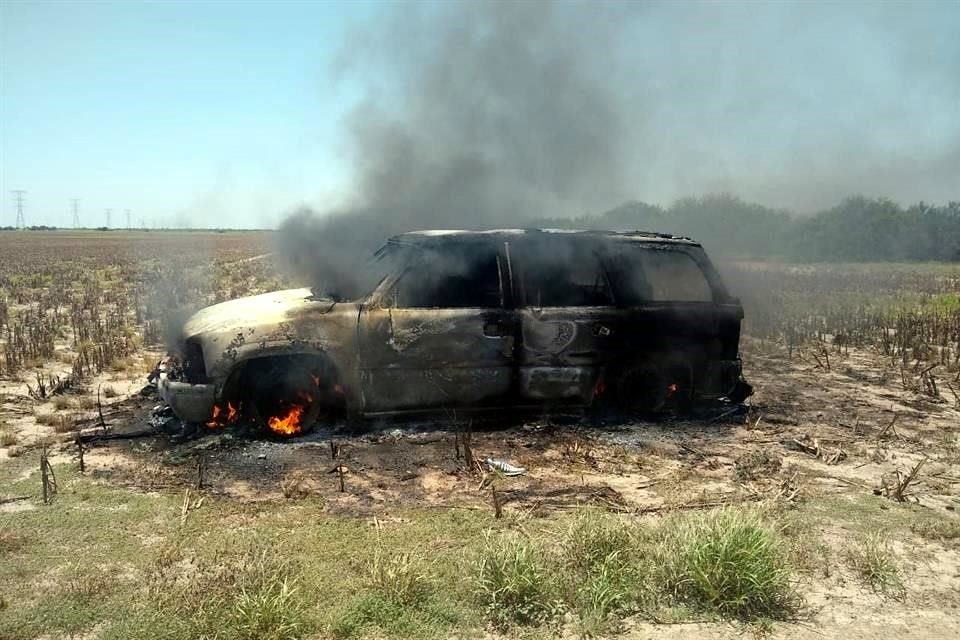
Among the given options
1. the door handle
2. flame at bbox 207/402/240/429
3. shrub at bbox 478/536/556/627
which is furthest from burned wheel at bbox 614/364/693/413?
flame at bbox 207/402/240/429

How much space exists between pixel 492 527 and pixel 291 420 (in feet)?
7.59

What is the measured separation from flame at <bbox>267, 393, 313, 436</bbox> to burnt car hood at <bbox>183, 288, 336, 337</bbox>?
727 mm

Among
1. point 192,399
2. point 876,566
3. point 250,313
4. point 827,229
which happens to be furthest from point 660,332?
point 827,229

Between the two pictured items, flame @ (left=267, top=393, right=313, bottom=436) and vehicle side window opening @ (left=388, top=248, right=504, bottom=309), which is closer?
flame @ (left=267, top=393, right=313, bottom=436)

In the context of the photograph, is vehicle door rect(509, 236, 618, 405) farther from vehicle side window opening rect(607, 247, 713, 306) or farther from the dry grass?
the dry grass

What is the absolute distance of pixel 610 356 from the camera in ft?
19.7

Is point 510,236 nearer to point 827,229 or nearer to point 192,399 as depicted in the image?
point 192,399

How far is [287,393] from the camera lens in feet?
18.3

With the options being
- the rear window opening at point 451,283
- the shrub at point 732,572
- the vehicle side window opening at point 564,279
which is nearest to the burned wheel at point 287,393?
the rear window opening at point 451,283

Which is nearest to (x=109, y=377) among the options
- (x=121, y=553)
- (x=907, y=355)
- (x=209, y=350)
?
(x=209, y=350)

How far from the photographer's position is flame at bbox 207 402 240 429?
5355mm

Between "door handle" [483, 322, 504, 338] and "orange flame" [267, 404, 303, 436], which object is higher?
"door handle" [483, 322, 504, 338]

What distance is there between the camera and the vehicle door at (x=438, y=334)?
552 cm

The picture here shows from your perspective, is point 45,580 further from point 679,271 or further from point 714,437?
point 679,271
